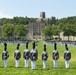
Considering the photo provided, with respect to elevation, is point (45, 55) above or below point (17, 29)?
below

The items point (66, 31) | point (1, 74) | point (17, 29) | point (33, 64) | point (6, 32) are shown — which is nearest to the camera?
point (1, 74)

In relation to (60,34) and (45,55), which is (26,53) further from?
(60,34)

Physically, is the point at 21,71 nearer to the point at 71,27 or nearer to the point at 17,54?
the point at 17,54

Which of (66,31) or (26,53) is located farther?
(66,31)

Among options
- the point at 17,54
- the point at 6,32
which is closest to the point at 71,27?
the point at 6,32

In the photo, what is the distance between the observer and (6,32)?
157m

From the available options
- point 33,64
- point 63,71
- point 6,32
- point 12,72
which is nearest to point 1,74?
point 12,72

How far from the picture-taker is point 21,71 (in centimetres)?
2311

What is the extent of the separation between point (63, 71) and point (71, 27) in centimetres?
12514

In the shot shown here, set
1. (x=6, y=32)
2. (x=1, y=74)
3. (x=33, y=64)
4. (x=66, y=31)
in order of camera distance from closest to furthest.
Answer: (x=1, y=74), (x=33, y=64), (x=66, y=31), (x=6, y=32)

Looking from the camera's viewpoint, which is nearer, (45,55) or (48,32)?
(45,55)

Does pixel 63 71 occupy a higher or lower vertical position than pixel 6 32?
lower

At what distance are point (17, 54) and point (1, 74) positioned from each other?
3639mm

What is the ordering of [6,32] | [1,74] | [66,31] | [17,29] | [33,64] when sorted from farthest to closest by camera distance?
[17,29] < [6,32] < [66,31] < [33,64] < [1,74]
